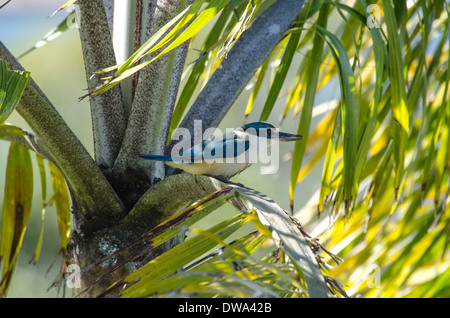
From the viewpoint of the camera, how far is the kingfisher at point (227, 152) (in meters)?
2.34

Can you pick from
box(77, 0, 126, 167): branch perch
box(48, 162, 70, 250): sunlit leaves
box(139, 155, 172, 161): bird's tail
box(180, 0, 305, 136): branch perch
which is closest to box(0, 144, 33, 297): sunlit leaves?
box(48, 162, 70, 250): sunlit leaves

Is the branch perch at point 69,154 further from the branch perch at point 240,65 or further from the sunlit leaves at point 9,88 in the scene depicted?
the branch perch at point 240,65

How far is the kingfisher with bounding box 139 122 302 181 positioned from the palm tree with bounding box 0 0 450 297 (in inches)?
4.0

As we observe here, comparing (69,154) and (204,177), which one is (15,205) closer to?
(69,154)

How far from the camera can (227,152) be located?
2.47 m

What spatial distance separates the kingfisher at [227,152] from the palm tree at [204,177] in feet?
0.33

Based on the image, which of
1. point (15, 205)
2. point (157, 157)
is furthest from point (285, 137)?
point (15, 205)

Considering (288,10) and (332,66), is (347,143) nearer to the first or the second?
(288,10)

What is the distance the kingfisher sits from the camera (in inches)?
92.0

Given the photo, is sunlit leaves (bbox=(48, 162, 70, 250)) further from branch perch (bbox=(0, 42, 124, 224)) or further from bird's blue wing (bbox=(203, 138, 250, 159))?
bird's blue wing (bbox=(203, 138, 250, 159))

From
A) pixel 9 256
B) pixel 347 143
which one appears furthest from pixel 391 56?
pixel 9 256

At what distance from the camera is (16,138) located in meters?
2.19

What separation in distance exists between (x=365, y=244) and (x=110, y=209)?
1.27m
